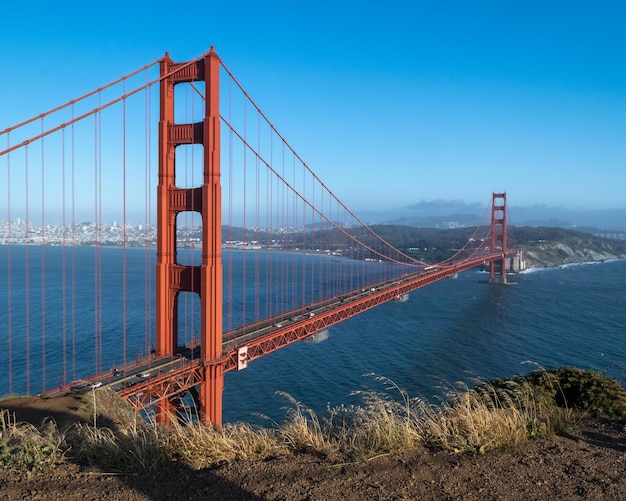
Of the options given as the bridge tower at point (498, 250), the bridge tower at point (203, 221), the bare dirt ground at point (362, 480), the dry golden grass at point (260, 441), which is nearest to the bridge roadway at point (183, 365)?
the bridge tower at point (203, 221)

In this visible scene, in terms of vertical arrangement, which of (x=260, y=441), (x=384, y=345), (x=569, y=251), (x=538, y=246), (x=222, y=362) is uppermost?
(x=260, y=441)

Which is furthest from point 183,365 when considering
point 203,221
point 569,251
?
point 569,251

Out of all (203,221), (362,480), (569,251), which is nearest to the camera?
(362,480)

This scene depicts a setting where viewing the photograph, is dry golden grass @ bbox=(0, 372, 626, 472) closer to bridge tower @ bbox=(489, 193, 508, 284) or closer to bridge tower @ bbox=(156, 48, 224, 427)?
bridge tower @ bbox=(156, 48, 224, 427)

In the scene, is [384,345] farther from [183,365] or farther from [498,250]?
[498,250]

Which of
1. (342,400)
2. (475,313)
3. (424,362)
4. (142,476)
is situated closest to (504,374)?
(424,362)

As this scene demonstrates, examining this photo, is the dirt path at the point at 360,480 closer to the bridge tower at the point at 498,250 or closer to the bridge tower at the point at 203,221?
the bridge tower at the point at 203,221
